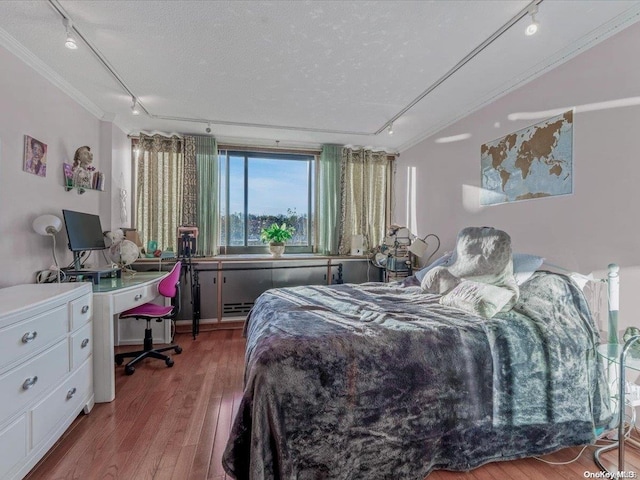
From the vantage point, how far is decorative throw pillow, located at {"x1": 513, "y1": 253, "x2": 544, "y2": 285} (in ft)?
6.77

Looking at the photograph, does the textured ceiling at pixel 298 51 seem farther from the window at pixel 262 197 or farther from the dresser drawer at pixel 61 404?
the dresser drawer at pixel 61 404

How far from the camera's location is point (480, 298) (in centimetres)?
187

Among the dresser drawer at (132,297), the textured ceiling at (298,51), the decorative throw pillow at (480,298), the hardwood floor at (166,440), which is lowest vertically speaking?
the hardwood floor at (166,440)

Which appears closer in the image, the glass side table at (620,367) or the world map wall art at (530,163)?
the glass side table at (620,367)

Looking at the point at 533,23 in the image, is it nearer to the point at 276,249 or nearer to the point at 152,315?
the point at 276,249

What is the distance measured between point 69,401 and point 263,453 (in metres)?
1.41

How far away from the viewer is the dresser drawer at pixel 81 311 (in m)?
1.87

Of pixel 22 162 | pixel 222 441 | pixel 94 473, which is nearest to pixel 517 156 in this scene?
pixel 222 441

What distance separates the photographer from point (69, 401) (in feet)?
5.96

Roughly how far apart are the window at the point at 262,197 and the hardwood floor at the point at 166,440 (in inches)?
82.7

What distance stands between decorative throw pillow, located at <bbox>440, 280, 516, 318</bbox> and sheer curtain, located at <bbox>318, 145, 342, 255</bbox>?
2.41m

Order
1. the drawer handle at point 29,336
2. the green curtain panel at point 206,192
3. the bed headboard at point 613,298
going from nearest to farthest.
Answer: the drawer handle at point 29,336 < the bed headboard at point 613,298 < the green curtain panel at point 206,192

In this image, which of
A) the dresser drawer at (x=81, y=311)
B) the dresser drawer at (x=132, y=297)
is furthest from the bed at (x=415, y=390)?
the dresser drawer at (x=132, y=297)

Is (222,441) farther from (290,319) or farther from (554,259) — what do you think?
(554,259)
